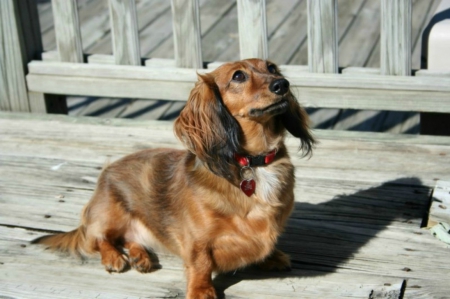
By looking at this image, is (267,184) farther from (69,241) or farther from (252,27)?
(252,27)

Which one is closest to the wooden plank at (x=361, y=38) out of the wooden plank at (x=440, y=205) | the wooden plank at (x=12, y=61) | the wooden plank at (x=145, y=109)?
the wooden plank at (x=145, y=109)

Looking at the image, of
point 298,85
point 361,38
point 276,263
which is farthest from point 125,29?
point 361,38

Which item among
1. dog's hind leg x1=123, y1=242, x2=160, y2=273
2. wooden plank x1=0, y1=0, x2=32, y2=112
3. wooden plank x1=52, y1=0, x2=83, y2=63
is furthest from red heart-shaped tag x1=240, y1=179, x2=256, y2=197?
wooden plank x1=0, y1=0, x2=32, y2=112

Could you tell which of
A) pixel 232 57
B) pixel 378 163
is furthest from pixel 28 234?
pixel 232 57

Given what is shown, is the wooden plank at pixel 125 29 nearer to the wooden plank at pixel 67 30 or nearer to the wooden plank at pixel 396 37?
the wooden plank at pixel 67 30

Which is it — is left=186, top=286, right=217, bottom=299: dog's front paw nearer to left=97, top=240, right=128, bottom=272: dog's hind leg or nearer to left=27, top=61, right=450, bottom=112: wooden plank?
left=97, top=240, right=128, bottom=272: dog's hind leg

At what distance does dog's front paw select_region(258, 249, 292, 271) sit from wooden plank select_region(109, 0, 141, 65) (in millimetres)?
1867

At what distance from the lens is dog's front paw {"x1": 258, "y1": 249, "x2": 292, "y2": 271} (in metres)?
3.13

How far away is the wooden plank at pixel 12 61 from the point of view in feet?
15.5

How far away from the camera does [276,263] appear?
3129 millimetres

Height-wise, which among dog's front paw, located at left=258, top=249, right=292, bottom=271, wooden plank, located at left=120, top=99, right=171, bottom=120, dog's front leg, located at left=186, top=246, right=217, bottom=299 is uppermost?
dog's front leg, located at left=186, top=246, right=217, bottom=299

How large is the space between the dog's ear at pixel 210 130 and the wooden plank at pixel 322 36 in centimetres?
126

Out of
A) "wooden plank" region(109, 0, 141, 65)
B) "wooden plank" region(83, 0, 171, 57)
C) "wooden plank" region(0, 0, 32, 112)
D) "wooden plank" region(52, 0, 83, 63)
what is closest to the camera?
"wooden plank" region(109, 0, 141, 65)

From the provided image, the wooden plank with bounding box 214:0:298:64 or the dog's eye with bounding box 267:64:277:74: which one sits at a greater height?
the dog's eye with bounding box 267:64:277:74
